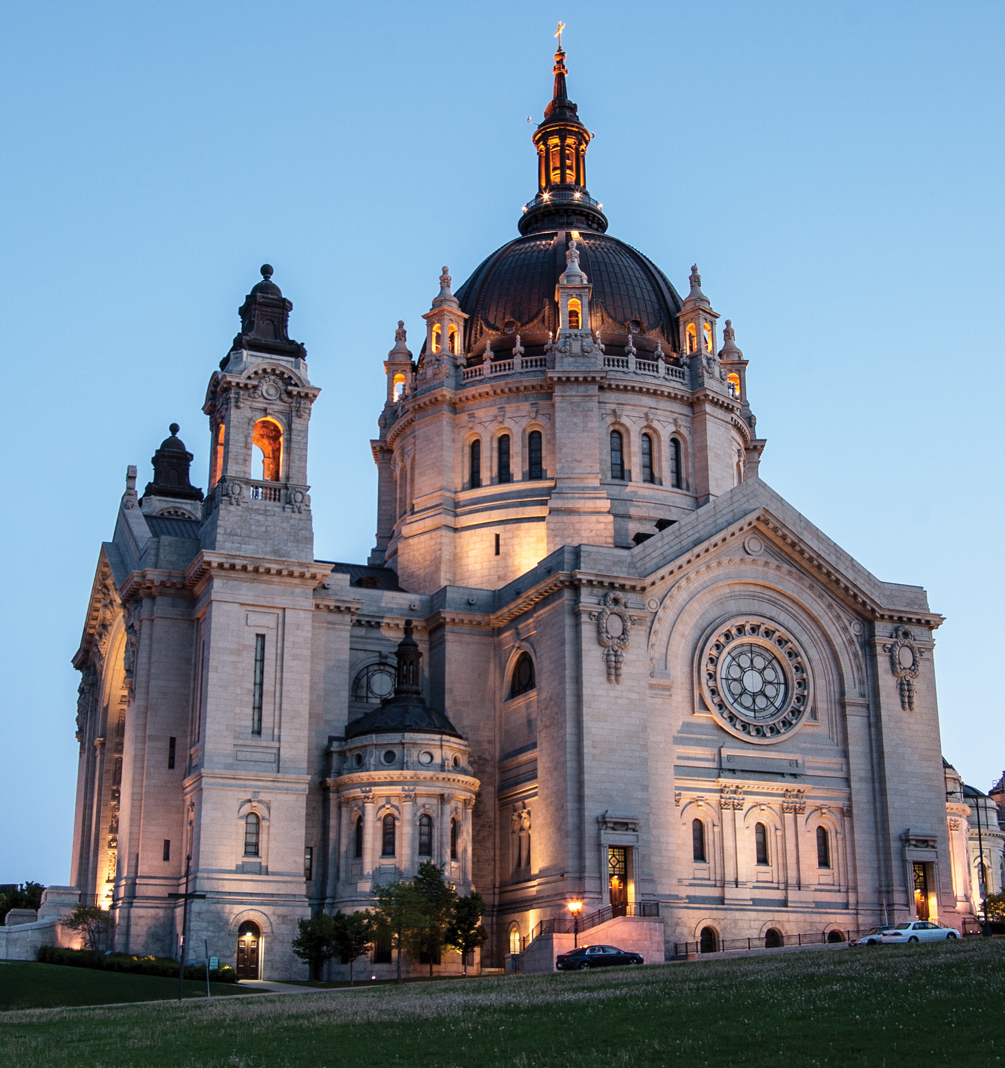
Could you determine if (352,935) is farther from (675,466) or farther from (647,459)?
(675,466)

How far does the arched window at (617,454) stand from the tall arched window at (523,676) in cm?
1338

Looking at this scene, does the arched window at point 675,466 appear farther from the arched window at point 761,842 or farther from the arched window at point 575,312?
the arched window at point 761,842

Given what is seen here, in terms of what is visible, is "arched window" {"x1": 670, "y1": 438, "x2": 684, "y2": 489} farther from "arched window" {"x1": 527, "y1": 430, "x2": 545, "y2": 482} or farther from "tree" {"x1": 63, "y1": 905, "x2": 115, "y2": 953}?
"tree" {"x1": 63, "y1": 905, "x2": 115, "y2": 953}

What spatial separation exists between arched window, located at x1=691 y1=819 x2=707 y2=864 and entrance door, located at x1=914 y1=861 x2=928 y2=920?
1001 cm

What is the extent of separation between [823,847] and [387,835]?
760 inches

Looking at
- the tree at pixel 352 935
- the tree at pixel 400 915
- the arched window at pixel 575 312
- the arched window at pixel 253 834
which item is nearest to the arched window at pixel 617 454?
the arched window at pixel 575 312

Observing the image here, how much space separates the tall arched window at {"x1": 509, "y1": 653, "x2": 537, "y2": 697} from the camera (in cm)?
6262

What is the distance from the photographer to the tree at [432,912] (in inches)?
2035

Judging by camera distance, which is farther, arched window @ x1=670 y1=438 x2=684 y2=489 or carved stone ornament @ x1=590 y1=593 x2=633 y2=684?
arched window @ x1=670 y1=438 x2=684 y2=489

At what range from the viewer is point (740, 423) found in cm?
7856

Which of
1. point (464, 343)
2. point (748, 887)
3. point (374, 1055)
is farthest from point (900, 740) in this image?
point (374, 1055)

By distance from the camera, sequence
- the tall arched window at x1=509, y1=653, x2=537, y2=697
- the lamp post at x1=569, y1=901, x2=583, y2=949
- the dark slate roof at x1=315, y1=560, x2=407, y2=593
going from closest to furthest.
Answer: the lamp post at x1=569, y1=901, x2=583, y2=949 < the tall arched window at x1=509, y1=653, x2=537, y2=697 < the dark slate roof at x1=315, y1=560, x2=407, y2=593

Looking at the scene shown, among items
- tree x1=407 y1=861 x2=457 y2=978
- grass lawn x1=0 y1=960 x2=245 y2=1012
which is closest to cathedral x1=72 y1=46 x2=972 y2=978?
tree x1=407 y1=861 x2=457 y2=978

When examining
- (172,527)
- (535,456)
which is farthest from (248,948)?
(535,456)
